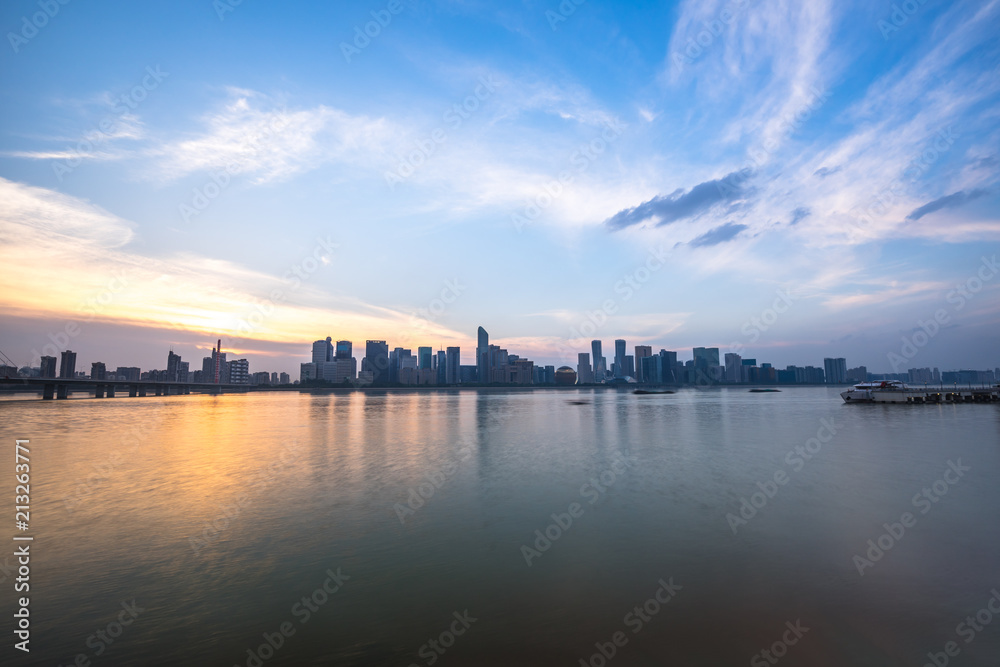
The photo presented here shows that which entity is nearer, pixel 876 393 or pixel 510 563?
pixel 510 563

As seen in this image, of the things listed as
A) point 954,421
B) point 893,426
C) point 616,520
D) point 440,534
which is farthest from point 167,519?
point 954,421

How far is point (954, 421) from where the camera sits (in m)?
53.5

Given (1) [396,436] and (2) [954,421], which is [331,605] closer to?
(1) [396,436]

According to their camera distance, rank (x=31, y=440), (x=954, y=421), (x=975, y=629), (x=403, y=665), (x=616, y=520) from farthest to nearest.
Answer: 1. (x=954, y=421)
2. (x=31, y=440)
3. (x=616, y=520)
4. (x=975, y=629)
5. (x=403, y=665)

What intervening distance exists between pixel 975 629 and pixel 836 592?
2.24 m

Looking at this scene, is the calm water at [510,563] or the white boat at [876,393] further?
the white boat at [876,393]

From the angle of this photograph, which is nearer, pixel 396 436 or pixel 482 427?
pixel 396 436

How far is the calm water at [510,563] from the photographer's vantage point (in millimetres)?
8492

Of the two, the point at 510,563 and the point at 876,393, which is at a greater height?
the point at 876,393

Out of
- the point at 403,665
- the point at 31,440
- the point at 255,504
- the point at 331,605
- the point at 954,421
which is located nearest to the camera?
the point at 403,665

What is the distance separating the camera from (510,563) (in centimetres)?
1263

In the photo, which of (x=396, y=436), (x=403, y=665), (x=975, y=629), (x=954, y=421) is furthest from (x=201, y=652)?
(x=954, y=421)

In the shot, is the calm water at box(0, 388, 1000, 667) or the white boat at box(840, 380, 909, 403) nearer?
the calm water at box(0, 388, 1000, 667)

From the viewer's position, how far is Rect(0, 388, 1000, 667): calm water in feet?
27.9
